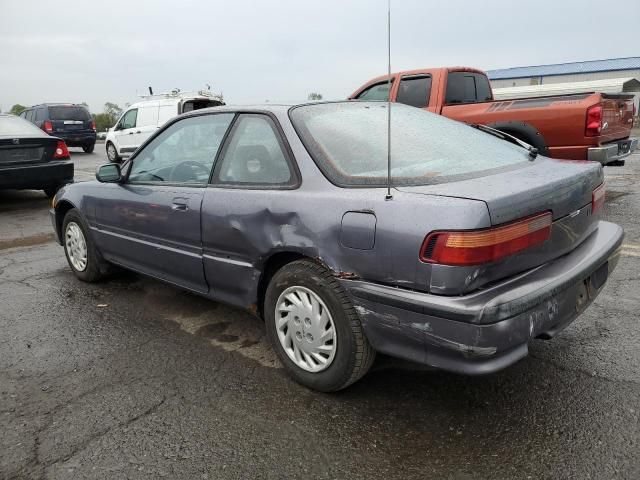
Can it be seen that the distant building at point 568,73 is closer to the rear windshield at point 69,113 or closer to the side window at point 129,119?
the rear windshield at point 69,113

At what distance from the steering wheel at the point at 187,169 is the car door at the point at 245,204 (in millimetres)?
172

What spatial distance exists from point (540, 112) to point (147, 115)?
11.3 meters

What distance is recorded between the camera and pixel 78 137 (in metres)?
18.4

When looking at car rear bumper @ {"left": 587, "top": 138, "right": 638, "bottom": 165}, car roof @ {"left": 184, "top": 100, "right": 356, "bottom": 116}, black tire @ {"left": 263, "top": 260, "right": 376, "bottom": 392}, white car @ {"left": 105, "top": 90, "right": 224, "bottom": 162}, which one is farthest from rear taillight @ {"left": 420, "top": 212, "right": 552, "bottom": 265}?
white car @ {"left": 105, "top": 90, "right": 224, "bottom": 162}

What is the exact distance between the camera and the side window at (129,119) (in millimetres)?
14922

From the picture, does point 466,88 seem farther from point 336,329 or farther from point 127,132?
point 127,132

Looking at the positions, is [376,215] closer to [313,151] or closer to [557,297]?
[313,151]

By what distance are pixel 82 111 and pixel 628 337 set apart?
19.2m

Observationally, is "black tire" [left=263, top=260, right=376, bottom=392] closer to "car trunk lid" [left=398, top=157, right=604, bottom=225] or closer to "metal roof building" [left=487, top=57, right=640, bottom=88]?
"car trunk lid" [left=398, top=157, right=604, bottom=225]

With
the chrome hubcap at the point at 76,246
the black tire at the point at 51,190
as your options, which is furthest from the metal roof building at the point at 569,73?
the chrome hubcap at the point at 76,246

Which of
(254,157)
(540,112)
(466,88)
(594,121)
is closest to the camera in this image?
(254,157)

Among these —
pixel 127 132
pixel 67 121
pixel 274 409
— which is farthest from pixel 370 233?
pixel 67 121

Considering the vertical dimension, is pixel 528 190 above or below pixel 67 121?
below

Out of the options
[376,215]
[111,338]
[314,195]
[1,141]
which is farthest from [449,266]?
[1,141]
